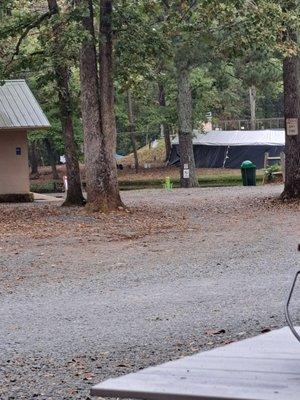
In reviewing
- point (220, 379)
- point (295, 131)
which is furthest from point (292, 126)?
point (220, 379)

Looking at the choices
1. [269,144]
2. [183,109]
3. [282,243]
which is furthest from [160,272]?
[269,144]

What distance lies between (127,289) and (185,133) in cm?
2953

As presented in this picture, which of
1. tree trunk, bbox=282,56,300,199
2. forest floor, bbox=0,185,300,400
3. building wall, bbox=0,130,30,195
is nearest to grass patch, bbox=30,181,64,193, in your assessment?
building wall, bbox=0,130,30,195

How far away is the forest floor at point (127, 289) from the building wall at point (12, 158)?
832 cm

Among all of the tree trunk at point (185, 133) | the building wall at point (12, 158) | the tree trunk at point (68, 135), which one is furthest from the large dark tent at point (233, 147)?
the tree trunk at point (68, 135)

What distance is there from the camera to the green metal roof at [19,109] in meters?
26.8

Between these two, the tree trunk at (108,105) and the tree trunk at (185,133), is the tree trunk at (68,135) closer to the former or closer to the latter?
the tree trunk at (108,105)

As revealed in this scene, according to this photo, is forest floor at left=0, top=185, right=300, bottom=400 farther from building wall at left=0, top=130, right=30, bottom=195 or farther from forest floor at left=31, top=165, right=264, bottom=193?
forest floor at left=31, top=165, right=264, bottom=193

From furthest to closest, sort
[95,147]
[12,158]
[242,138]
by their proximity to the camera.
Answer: [242,138], [12,158], [95,147]

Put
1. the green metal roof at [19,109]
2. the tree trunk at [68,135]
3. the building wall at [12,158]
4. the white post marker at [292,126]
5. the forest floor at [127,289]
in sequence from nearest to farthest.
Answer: the forest floor at [127,289] → the white post marker at [292,126] → the tree trunk at [68,135] → the green metal roof at [19,109] → the building wall at [12,158]

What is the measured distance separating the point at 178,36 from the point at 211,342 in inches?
551

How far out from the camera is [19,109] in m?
27.6

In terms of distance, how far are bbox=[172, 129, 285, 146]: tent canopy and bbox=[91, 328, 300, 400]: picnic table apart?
135ft

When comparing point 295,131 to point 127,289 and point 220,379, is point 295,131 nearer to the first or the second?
point 127,289
